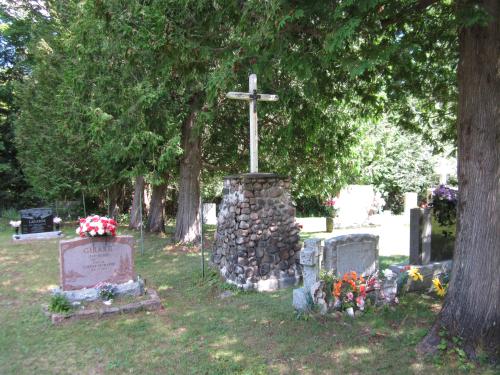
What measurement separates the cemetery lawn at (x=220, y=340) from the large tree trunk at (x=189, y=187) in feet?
16.5

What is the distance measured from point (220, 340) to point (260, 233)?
2.71 m

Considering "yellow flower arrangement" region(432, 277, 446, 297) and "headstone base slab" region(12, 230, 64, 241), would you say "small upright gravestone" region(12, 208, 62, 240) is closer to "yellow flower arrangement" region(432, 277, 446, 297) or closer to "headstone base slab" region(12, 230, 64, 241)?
"headstone base slab" region(12, 230, 64, 241)

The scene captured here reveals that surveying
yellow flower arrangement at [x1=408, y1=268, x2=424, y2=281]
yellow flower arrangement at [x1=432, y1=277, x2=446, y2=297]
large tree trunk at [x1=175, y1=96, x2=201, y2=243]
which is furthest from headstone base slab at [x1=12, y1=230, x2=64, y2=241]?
yellow flower arrangement at [x1=432, y1=277, x2=446, y2=297]

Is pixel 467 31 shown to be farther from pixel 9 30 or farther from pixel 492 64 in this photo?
pixel 9 30

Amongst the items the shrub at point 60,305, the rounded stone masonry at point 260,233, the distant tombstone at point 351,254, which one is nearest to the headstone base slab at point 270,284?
the rounded stone masonry at point 260,233

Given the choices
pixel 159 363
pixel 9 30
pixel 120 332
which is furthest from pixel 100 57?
pixel 9 30

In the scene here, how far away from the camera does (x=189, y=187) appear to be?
12.4 meters

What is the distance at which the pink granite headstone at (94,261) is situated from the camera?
675 centimetres

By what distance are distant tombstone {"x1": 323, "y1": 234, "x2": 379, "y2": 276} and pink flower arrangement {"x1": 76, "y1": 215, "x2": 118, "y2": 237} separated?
3.64 metres

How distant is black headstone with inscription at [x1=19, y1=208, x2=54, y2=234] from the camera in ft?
50.6

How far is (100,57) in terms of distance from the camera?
34.4 feet

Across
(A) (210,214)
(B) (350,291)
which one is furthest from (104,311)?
(A) (210,214)

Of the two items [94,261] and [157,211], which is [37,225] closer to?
[157,211]

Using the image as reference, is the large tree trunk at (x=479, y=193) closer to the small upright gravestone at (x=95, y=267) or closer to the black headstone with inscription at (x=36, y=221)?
the small upright gravestone at (x=95, y=267)
